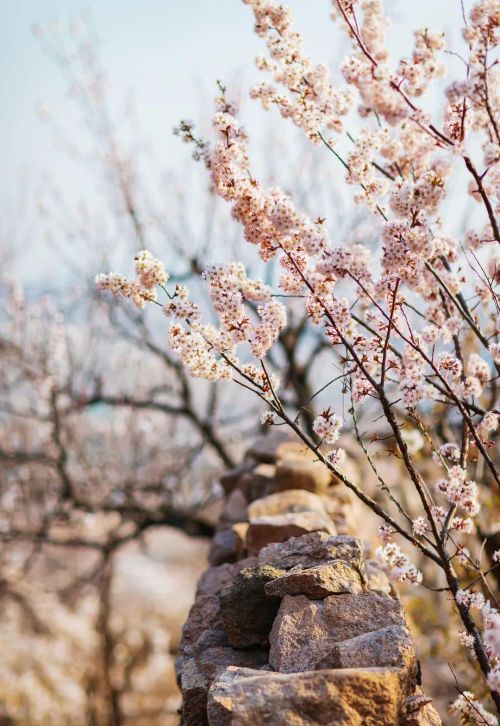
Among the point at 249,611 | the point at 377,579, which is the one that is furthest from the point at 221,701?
the point at 377,579

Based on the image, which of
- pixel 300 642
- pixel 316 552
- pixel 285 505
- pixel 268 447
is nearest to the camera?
pixel 300 642

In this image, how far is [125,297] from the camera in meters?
2.50

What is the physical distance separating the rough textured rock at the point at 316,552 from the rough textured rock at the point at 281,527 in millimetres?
510

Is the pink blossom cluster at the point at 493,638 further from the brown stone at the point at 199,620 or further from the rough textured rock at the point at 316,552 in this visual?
the brown stone at the point at 199,620

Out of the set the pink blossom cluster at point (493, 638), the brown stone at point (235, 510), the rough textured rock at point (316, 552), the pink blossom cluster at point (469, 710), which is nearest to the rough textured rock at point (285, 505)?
the brown stone at point (235, 510)

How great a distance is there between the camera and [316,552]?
276 centimetres

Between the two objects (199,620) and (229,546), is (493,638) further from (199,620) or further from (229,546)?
(229,546)

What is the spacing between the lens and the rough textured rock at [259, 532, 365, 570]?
2.72m

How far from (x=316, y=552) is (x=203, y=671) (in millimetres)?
716

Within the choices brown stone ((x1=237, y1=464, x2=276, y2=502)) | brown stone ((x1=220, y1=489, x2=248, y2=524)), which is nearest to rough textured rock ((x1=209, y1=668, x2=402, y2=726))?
brown stone ((x1=220, y1=489, x2=248, y2=524))

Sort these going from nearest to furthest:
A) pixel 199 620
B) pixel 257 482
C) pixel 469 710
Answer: pixel 469 710, pixel 199 620, pixel 257 482

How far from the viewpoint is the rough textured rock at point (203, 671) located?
236 cm

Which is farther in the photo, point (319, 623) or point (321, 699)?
point (319, 623)

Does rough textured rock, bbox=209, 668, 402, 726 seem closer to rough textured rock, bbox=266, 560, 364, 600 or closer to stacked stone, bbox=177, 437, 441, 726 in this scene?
stacked stone, bbox=177, 437, 441, 726
